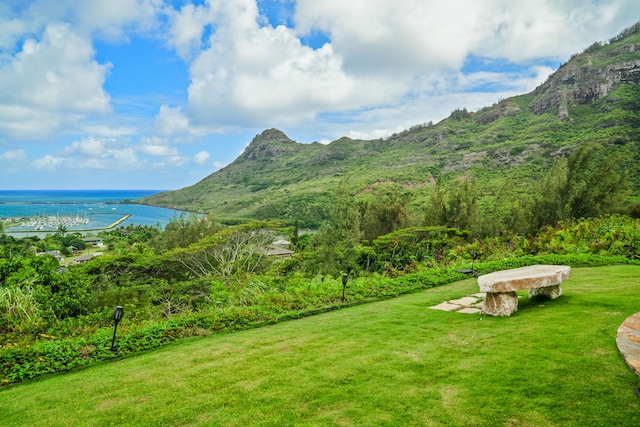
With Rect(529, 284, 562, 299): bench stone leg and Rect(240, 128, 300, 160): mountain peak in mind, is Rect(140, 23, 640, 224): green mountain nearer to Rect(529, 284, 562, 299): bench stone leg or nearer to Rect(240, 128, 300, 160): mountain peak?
Rect(529, 284, 562, 299): bench stone leg

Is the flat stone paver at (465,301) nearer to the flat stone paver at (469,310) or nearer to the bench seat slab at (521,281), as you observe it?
the flat stone paver at (469,310)

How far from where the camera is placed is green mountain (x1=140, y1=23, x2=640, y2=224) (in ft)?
180

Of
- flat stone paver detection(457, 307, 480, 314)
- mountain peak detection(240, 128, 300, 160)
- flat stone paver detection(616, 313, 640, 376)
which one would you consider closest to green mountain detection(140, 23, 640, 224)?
flat stone paver detection(457, 307, 480, 314)

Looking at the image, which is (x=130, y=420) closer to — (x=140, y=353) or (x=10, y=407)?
(x=10, y=407)

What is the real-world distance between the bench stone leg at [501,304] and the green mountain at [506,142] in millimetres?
29040

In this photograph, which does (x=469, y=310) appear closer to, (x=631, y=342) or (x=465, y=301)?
(x=465, y=301)

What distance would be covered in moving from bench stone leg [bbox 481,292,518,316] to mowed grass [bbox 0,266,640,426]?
5.8 inches

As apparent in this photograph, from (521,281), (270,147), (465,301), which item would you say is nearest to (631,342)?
(521,281)

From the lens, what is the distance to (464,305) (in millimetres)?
7129

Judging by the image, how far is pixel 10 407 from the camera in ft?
13.0

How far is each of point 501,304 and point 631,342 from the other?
7.83 ft

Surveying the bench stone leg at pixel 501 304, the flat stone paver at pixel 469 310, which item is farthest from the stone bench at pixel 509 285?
the flat stone paver at pixel 469 310

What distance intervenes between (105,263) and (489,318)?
46.6 feet

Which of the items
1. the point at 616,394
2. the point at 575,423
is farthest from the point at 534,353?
the point at 575,423
